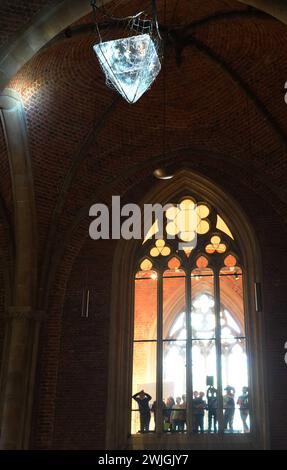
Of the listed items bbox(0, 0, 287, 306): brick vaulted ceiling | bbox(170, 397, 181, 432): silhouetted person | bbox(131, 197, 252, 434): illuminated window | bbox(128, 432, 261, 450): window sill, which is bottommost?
bbox(128, 432, 261, 450): window sill

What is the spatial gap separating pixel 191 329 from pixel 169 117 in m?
4.00

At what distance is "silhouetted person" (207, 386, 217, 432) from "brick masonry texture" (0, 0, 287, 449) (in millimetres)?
968

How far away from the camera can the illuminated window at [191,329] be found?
1052 cm

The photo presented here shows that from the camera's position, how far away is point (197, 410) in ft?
34.4

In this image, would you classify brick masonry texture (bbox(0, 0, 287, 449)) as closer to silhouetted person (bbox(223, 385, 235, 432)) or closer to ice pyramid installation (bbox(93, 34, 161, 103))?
silhouetted person (bbox(223, 385, 235, 432))

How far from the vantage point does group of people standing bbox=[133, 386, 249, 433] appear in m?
10.4

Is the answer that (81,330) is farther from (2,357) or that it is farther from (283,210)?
(283,210)

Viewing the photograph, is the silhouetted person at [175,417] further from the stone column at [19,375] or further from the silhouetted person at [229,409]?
the stone column at [19,375]

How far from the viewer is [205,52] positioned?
1086 cm


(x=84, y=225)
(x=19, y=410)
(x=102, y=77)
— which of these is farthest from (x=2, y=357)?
(x=102, y=77)

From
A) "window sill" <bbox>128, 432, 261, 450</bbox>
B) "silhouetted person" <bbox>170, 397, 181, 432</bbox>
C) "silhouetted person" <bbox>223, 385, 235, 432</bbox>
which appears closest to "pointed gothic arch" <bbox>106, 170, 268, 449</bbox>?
"window sill" <bbox>128, 432, 261, 450</bbox>

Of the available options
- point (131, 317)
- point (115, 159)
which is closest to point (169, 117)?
point (115, 159)

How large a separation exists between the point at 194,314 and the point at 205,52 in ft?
14.9
